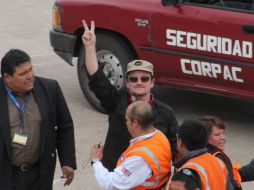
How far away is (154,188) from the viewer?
4.41 metres

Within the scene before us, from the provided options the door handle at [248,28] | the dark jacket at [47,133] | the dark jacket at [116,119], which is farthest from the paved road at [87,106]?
the dark jacket at [116,119]

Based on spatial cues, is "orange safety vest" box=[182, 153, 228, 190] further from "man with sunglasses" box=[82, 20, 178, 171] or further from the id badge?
the id badge

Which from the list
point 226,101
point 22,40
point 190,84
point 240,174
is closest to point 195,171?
point 240,174

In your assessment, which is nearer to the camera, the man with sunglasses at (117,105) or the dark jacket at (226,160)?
the dark jacket at (226,160)

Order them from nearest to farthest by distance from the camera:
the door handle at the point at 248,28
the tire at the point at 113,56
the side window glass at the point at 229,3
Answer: the door handle at the point at 248,28
the side window glass at the point at 229,3
the tire at the point at 113,56

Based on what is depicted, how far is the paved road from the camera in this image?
25.2ft

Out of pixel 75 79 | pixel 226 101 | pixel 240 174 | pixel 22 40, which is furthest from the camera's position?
pixel 22 40

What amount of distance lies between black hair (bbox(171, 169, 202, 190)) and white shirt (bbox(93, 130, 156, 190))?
26cm

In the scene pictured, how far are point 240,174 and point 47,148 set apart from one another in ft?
4.19

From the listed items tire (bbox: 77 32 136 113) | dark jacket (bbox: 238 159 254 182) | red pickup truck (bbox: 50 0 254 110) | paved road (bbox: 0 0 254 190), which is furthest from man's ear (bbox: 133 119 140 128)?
tire (bbox: 77 32 136 113)

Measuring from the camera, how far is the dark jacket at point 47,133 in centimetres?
485

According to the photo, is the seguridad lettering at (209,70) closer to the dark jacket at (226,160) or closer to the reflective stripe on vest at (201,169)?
the dark jacket at (226,160)

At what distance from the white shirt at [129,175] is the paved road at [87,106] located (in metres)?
2.53

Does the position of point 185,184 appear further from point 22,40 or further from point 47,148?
point 22,40
